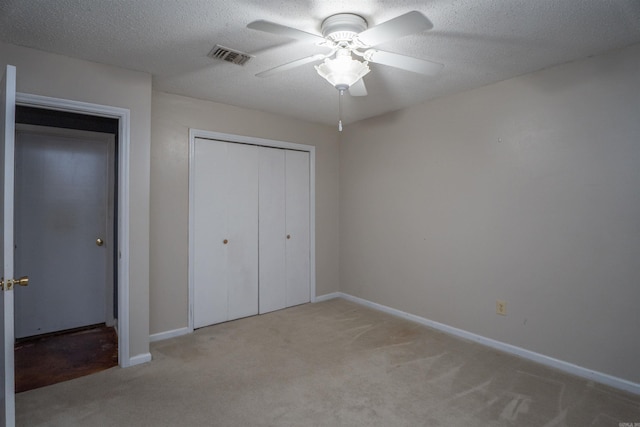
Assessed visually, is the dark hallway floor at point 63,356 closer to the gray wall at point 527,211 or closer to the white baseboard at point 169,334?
the white baseboard at point 169,334

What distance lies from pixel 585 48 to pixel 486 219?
4.65 feet

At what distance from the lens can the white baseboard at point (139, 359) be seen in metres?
2.61

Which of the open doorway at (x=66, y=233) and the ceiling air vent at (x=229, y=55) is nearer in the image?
the ceiling air vent at (x=229, y=55)

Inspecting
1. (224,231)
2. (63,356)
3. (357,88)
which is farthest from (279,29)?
(63,356)

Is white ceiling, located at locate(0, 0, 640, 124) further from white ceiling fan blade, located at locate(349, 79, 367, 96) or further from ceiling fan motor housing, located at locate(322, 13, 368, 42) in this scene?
white ceiling fan blade, located at locate(349, 79, 367, 96)

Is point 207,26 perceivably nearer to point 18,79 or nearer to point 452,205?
point 18,79

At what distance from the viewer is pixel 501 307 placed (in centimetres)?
289

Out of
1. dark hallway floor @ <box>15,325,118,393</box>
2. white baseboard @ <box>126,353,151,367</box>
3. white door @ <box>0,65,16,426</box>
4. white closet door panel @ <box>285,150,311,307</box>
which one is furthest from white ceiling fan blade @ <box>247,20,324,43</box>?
dark hallway floor @ <box>15,325,118,393</box>

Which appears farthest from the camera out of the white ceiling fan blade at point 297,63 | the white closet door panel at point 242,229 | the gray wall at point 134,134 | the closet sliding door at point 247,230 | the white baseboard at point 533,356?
the white closet door panel at point 242,229

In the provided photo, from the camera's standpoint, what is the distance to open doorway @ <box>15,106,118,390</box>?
322 cm

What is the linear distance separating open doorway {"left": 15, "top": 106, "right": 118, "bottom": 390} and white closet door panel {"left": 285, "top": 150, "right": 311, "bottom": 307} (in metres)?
1.85

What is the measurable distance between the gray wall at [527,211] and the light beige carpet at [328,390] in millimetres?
357

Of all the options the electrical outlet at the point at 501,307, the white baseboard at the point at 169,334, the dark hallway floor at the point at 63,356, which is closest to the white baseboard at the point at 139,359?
the dark hallway floor at the point at 63,356

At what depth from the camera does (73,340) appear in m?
3.22
